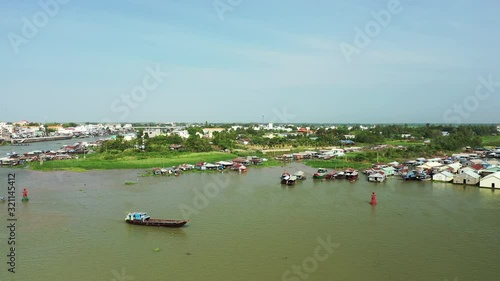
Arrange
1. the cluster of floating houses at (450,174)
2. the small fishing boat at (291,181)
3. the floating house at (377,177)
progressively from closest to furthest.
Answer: the cluster of floating houses at (450,174) → the small fishing boat at (291,181) → the floating house at (377,177)

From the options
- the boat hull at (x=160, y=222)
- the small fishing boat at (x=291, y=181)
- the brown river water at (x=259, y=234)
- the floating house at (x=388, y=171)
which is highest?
the floating house at (x=388, y=171)

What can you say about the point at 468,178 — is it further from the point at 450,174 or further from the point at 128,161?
the point at 128,161

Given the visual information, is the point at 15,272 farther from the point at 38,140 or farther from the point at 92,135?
the point at 92,135

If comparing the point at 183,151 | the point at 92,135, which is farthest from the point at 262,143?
the point at 92,135

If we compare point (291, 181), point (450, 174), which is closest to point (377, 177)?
point (450, 174)

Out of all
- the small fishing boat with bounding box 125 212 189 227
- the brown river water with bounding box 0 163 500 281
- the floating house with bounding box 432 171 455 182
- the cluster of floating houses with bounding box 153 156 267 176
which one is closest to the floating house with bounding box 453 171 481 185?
the floating house with bounding box 432 171 455 182

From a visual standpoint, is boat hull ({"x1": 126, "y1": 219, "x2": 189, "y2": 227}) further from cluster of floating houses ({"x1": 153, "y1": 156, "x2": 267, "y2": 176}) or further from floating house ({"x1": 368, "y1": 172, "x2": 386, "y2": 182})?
floating house ({"x1": 368, "y1": 172, "x2": 386, "y2": 182})

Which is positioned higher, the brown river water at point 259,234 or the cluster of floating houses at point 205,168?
the cluster of floating houses at point 205,168

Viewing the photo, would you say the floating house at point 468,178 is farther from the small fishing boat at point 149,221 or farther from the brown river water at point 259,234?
the small fishing boat at point 149,221

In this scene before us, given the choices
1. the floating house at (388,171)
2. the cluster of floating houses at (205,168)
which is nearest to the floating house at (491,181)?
the floating house at (388,171)
